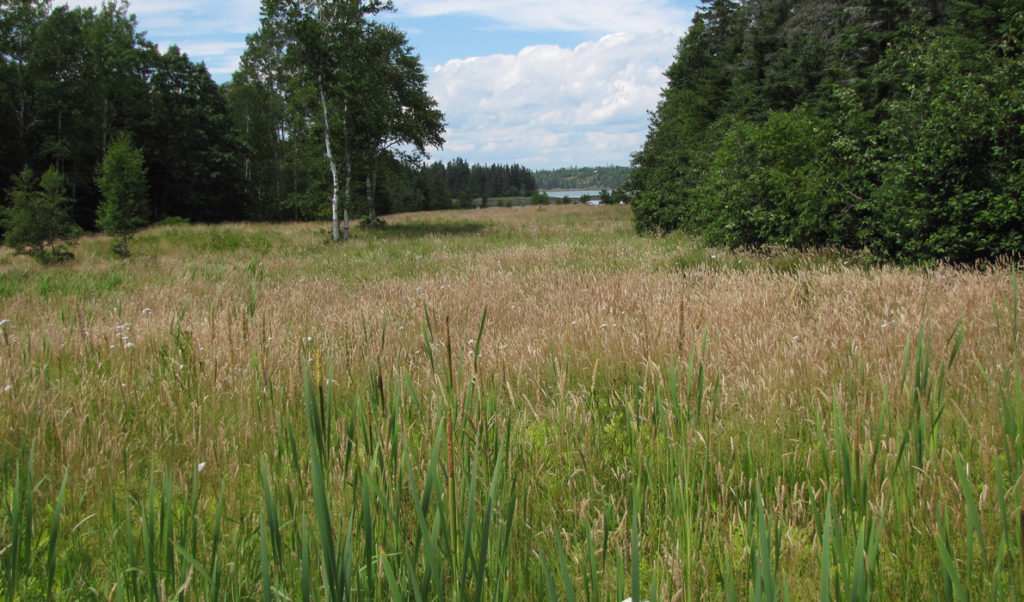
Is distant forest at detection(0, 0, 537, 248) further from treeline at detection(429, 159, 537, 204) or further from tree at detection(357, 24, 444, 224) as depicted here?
treeline at detection(429, 159, 537, 204)

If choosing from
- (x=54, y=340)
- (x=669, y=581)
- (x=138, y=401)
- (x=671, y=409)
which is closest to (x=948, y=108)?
(x=671, y=409)

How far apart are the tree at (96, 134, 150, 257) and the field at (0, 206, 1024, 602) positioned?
588 inches

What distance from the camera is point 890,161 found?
27.4 ft

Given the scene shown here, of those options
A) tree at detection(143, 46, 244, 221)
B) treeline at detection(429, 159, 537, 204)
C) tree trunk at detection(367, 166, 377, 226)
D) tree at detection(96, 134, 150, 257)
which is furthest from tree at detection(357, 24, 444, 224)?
treeline at detection(429, 159, 537, 204)

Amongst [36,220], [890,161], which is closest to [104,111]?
[36,220]

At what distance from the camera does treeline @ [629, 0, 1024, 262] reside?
7035 millimetres

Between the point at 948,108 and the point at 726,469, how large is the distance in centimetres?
771

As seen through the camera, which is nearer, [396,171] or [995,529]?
[995,529]

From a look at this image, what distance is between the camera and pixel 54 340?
4.62 m

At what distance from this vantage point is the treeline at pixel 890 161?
7.04 metres

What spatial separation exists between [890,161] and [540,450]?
8429mm

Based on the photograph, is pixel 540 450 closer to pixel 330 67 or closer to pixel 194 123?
pixel 330 67

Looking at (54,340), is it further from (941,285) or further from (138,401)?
(941,285)

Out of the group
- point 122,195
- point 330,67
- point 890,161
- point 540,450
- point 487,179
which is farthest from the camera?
point 487,179
